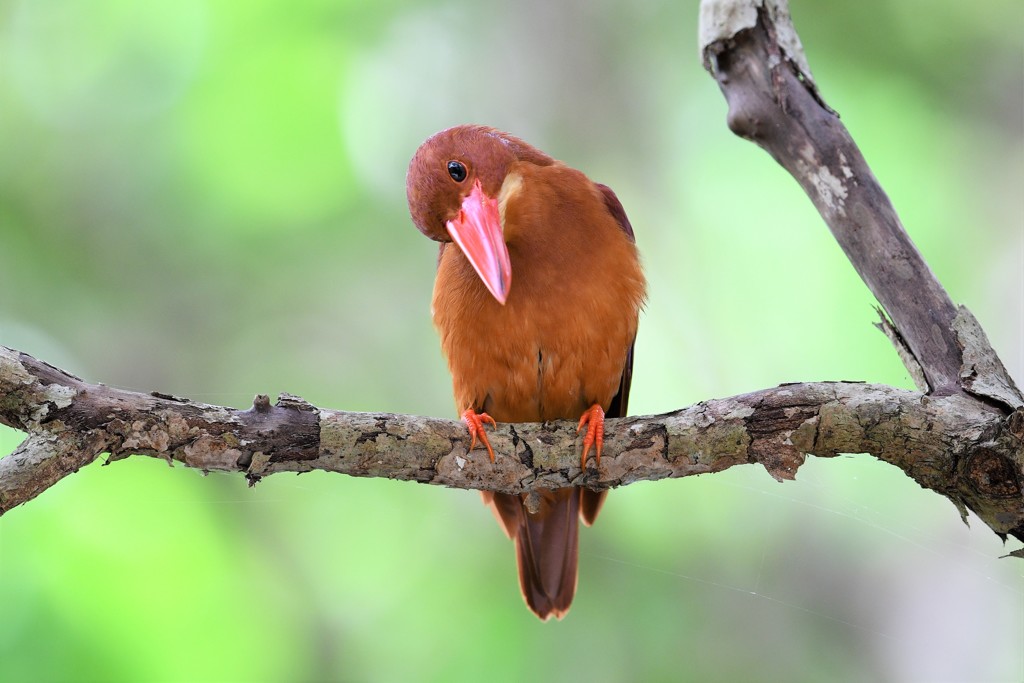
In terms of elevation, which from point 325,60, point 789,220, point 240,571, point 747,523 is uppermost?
point 325,60

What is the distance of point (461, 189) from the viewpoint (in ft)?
6.34

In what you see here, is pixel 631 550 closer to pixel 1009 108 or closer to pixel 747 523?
pixel 747 523

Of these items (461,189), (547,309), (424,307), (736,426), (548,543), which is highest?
(424,307)

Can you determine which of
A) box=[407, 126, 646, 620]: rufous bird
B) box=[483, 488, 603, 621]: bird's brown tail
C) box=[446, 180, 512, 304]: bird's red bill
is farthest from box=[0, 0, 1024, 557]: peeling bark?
box=[483, 488, 603, 621]: bird's brown tail

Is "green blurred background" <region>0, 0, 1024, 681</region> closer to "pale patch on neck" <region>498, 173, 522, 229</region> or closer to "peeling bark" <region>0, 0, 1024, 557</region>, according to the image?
"peeling bark" <region>0, 0, 1024, 557</region>

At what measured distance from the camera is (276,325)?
3250 mm

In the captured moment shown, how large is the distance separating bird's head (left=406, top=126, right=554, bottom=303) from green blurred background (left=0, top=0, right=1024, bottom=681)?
1256mm

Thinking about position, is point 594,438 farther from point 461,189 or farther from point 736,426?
point 461,189

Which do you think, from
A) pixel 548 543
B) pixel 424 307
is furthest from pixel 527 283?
pixel 424 307

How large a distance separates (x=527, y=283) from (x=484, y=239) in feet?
0.65

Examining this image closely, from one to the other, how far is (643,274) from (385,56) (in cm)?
174

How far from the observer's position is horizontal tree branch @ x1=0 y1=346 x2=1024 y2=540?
1.47 metres

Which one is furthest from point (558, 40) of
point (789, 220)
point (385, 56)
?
point (789, 220)

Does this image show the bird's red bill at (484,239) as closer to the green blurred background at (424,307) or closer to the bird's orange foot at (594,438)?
the bird's orange foot at (594,438)
